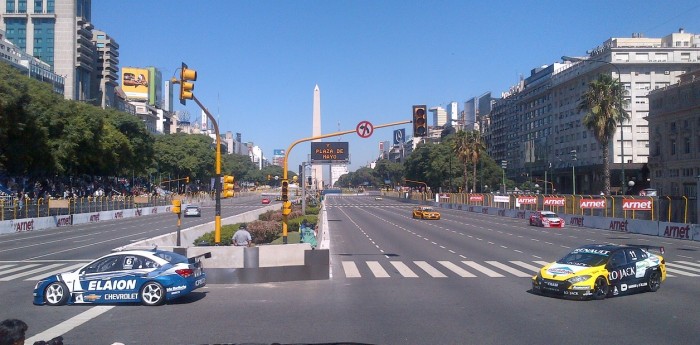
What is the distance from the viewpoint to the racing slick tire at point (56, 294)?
50.4 ft

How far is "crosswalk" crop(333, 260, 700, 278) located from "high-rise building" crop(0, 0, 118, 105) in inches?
3993

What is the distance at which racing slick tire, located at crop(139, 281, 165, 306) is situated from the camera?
1530cm

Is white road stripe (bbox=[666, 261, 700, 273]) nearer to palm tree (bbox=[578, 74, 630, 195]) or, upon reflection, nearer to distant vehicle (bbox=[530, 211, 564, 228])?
distant vehicle (bbox=[530, 211, 564, 228])

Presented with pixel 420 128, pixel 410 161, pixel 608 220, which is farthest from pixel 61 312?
pixel 410 161

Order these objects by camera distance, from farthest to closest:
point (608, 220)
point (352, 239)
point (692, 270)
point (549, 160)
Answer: point (549, 160) < point (608, 220) < point (352, 239) < point (692, 270)

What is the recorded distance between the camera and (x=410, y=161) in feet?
491

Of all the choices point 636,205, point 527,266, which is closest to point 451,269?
point 527,266

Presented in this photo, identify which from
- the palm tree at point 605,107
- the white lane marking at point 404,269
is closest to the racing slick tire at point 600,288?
the white lane marking at point 404,269

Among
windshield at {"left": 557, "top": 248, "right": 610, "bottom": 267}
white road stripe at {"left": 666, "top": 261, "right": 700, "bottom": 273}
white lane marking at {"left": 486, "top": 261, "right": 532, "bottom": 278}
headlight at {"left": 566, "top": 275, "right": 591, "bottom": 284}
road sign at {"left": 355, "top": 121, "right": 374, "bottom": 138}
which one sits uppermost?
road sign at {"left": 355, "top": 121, "right": 374, "bottom": 138}

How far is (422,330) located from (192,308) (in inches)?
229

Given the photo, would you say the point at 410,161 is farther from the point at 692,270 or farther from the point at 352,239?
the point at 692,270

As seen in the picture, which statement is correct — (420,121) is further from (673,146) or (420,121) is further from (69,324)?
(673,146)

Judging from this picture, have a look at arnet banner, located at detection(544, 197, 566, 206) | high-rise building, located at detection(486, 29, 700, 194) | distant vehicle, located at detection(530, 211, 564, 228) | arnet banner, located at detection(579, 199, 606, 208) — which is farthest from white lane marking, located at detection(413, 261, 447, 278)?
high-rise building, located at detection(486, 29, 700, 194)

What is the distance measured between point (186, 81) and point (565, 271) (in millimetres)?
12160
